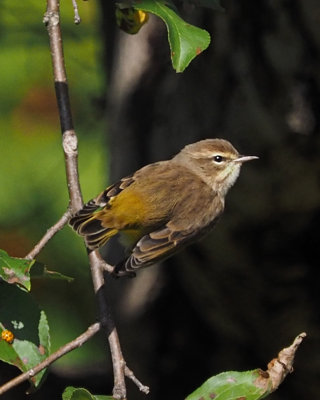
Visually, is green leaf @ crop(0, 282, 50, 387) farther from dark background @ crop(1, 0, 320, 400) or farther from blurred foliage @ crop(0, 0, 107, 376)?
blurred foliage @ crop(0, 0, 107, 376)

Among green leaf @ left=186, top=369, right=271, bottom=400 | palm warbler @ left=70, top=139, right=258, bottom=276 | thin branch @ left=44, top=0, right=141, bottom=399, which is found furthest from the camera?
palm warbler @ left=70, top=139, right=258, bottom=276

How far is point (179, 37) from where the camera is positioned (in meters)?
2.52

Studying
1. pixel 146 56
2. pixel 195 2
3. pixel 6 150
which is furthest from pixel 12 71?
pixel 195 2

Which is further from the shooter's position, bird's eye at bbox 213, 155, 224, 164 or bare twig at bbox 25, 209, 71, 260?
bird's eye at bbox 213, 155, 224, 164

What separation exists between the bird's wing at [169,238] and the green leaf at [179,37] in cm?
68

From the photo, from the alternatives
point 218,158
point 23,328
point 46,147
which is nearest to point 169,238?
point 218,158

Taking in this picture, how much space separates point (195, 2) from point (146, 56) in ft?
6.16

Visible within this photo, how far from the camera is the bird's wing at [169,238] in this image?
304 centimetres

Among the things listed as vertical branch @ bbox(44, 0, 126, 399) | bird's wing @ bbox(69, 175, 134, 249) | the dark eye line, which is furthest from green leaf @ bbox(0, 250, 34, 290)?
the dark eye line

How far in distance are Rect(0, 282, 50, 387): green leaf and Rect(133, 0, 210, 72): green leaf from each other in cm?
70

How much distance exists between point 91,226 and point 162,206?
356 millimetres

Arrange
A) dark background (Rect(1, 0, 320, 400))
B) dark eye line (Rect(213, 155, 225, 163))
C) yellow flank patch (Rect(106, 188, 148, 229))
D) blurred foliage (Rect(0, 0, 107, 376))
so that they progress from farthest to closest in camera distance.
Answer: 1. blurred foliage (Rect(0, 0, 107, 376))
2. dark background (Rect(1, 0, 320, 400))
3. dark eye line (Rect(213, 155, 225, 163))
4. yellow flank patch (Rect(106, 188, 148, 229))

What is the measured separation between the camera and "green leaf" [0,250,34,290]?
2.30 meters

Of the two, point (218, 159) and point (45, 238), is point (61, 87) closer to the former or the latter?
point (45, 238)
